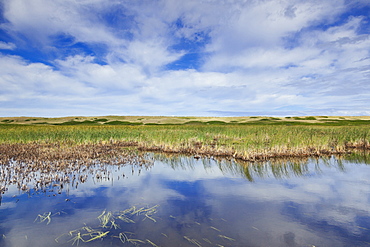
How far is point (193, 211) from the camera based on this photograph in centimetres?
673

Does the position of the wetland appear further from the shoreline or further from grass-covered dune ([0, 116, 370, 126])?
grass-covered dune ([0, 116, 370, 126])

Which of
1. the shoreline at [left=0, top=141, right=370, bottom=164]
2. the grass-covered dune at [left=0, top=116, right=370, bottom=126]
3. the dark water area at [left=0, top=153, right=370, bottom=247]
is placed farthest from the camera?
the grass-covered dune at [left=0, top=116, right=370, bottom=126]

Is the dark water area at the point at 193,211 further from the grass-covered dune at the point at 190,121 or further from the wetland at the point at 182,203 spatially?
the grass-covered dune at the point at 190,121

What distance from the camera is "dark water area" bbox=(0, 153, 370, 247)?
5215 millimetres

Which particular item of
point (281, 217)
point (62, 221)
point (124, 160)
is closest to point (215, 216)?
point (281, 217)

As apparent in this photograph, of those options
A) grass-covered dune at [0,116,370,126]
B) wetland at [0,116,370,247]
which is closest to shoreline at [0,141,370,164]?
wetland at [0,116,370,247]

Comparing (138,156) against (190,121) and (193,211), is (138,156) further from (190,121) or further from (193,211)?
(190,121)

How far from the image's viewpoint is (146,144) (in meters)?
20.9

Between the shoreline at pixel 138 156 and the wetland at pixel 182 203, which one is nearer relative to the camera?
the wetland at pixel 182 203

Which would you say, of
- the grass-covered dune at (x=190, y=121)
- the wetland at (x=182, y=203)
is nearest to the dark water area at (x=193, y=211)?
the wetland at (x=182, y=203)

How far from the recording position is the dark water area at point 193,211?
205 inches

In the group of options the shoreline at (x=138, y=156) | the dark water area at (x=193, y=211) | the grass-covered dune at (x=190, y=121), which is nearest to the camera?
the dark water area at (x=193, y=211)

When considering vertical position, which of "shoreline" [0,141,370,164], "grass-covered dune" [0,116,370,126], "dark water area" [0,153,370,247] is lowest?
"dark water area" [0,153,370,247]

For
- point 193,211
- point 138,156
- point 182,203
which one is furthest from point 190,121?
point 193,211
